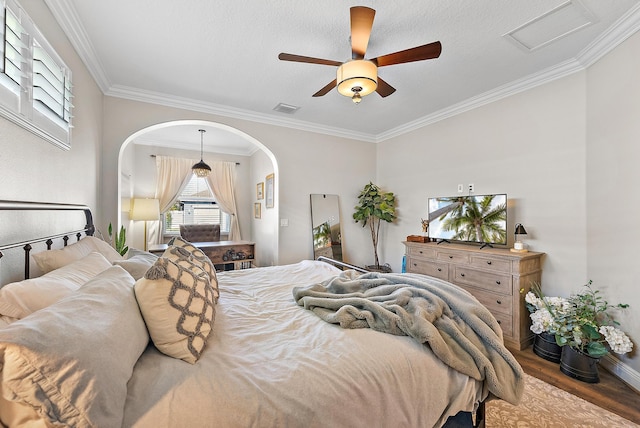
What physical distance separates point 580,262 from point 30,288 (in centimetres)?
384

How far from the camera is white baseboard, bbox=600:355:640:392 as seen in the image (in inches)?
78.2

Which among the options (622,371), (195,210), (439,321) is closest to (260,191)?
(195,210)

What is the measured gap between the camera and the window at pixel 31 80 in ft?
4.05

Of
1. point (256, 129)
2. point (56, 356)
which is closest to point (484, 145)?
point (256, 129)

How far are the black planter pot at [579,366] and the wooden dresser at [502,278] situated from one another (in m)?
0.39

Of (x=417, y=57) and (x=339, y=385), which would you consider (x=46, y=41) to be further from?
(x=339, y=385)

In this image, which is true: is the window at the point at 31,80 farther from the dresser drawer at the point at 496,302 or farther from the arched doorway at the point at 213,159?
the dresser drawer at the point at 496,302

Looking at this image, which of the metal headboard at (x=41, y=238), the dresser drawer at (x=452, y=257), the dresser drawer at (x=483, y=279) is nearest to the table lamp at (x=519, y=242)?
the dresser drawer at (x=483, y=279)

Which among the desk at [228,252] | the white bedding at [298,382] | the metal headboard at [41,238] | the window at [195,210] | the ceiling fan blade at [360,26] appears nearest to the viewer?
the white bedding at [298,382]

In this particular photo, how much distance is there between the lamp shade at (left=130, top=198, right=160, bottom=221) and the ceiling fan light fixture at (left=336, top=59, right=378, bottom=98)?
12.9ft

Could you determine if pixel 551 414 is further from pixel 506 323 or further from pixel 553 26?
pixel 553 26

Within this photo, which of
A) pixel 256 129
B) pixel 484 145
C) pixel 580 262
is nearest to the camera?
pixel 580 262

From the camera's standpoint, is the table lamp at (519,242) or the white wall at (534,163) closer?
the white wall at (534,163)

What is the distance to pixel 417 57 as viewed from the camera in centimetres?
192
